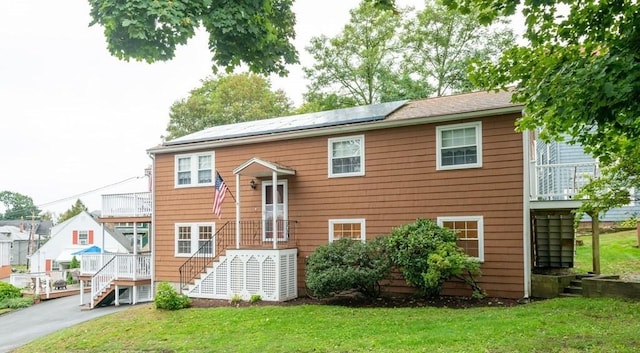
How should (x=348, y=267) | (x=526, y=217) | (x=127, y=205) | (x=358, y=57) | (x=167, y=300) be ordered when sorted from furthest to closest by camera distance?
(x=358, y=57), (x=127, y=205), (x=167, y=300), (x=348, y=267), (x=526, y=217)

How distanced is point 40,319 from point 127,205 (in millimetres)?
4900

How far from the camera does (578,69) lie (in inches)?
220

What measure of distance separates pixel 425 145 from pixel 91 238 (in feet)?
111

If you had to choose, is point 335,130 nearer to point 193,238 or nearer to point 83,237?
point 193,238

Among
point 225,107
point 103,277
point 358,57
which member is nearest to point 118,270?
point 103,277

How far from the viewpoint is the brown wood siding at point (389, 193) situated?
1196 centimetres

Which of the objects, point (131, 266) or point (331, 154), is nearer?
point (331, 154)

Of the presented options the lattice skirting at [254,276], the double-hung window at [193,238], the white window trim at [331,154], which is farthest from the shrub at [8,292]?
the white window trim at [331,154]

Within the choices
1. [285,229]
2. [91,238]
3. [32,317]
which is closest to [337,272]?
[285,229]

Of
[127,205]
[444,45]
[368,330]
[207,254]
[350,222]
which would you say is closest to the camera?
[368,330]

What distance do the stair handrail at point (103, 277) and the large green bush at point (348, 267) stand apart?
30.5 feet

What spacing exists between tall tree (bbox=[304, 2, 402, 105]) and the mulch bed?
18.2 meters

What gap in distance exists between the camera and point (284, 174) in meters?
14.9

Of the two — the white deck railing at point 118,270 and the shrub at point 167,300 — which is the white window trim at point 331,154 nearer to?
the shrub at point 167,300
